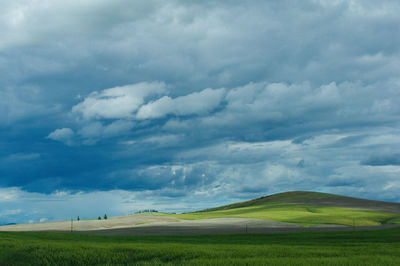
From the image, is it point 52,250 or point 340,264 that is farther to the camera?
point 52,250

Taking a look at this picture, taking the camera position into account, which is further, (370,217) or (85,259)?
(370,217)

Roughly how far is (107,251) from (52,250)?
4349 mm

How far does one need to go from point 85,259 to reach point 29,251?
6713 mm

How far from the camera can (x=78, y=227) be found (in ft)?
300

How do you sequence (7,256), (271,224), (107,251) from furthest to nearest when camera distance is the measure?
1. (271,224)
2. (7,256)
3. (107,251)

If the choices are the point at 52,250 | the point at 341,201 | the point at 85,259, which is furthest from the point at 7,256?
the point at 341,201

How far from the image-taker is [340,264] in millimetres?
17422

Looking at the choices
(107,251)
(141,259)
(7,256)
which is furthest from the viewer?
(7,256)

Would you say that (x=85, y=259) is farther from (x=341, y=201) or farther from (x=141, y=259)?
(x=341, y=201)

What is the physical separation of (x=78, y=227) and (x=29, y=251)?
220ft

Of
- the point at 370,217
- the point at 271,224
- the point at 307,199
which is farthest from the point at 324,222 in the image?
the point at 307,199

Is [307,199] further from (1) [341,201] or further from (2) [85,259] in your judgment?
(2) [85,259]

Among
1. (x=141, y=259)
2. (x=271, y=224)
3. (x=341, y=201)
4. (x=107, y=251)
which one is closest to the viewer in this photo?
(x=141, y=259)

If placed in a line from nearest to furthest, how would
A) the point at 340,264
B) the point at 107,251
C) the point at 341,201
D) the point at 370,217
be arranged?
the point at 340,264 → the point at 107,251 → the point at 370,217 → the point at 341,201
